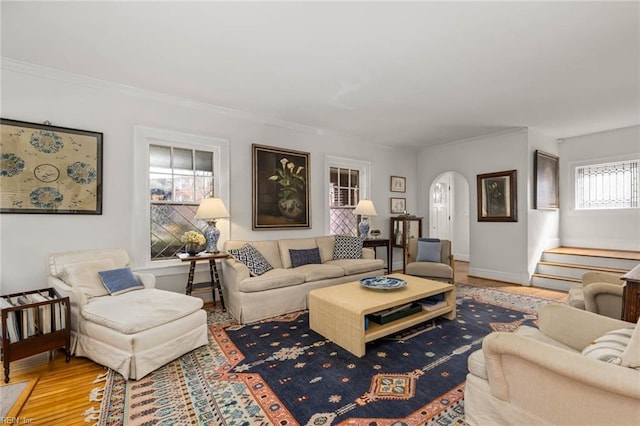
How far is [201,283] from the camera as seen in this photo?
13.0ft

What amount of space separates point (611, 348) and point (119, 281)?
3.51m

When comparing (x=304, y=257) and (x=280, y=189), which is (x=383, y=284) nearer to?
(x=304, y=257)

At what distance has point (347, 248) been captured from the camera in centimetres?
474

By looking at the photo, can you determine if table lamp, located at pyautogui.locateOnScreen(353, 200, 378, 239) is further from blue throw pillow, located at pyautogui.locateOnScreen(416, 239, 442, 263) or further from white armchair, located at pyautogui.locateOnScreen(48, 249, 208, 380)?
white armchair, located at pyautogui.locateOnScreen(48, 249, 208, 380)

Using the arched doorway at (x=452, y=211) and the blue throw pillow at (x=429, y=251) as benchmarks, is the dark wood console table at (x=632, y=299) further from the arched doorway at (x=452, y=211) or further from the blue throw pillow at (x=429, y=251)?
the arched doorway at (x=452, y=211)

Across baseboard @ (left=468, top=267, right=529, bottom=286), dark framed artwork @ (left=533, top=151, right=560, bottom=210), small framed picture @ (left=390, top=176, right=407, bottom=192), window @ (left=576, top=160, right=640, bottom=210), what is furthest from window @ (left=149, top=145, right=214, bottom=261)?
window @ (left=576, top=160, right=640, bottom=210)

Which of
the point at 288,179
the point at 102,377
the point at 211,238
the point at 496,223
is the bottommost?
the point at 102,377

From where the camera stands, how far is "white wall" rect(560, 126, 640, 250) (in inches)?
201

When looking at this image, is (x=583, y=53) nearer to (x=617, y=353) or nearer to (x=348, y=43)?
(x=348, y=43)

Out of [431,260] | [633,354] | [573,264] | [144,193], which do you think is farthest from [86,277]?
[573,264]

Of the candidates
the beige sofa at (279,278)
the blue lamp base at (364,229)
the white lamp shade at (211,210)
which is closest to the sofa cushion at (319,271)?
the beige sofa at (279,278)

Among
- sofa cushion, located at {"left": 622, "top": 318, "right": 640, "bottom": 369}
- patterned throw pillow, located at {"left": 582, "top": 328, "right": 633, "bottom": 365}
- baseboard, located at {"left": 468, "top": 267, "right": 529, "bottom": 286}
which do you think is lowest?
baseboard, located at {"left": 468, "top": 267, "right": 529, "bottom": 286}

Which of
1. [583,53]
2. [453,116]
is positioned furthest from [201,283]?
[583,53]

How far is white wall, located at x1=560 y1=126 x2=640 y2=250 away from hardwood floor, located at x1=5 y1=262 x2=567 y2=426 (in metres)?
7.45
